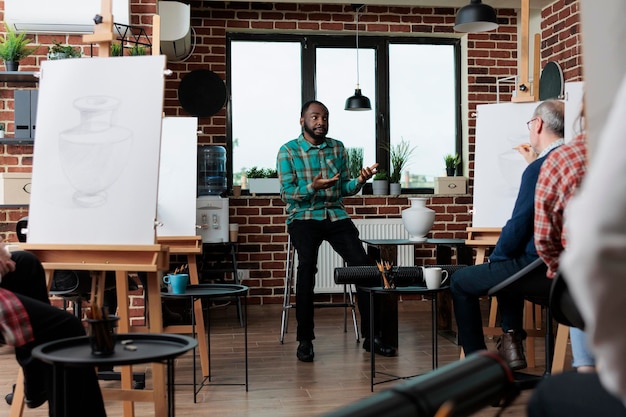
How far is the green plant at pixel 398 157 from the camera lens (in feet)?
22.2

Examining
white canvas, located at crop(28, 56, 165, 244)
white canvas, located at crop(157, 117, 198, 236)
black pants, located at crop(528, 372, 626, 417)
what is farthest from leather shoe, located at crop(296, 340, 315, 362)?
black pants, located at crop(528, 372, 626, 417)

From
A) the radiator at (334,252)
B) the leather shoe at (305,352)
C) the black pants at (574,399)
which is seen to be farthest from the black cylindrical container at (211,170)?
the black pants at (574,399)

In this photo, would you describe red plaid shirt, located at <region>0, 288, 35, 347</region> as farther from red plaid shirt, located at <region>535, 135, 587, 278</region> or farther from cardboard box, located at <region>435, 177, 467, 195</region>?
cardboard box, located at <region>435, 177, 467, 195</region>

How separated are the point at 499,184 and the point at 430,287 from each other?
1.09m

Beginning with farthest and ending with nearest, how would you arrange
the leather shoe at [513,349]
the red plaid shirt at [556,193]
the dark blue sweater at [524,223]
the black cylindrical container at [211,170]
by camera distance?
the black cylindrical container at [211,170] → the leather shoe at [513,349] → the dark blue sweater at [524,223] → the red plaid shirt at [556,193]

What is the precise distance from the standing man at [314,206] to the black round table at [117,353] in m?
2.36

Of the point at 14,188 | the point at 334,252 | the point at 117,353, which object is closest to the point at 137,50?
the point at 14,188

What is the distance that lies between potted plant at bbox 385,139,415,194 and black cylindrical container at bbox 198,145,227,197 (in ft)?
4.84

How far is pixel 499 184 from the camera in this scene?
177 inches

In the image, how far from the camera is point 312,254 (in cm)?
468

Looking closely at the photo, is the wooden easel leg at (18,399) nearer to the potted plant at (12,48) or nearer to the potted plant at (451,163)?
the potted plant at (12,48)

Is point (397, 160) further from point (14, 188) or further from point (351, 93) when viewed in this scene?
point (14, 188)

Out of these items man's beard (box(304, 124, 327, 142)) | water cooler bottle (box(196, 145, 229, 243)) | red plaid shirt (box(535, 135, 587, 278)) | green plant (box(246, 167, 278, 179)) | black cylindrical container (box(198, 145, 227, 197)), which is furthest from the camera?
green plant (box(246, 167, 278, 179))

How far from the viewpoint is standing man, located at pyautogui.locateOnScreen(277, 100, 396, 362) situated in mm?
4582
